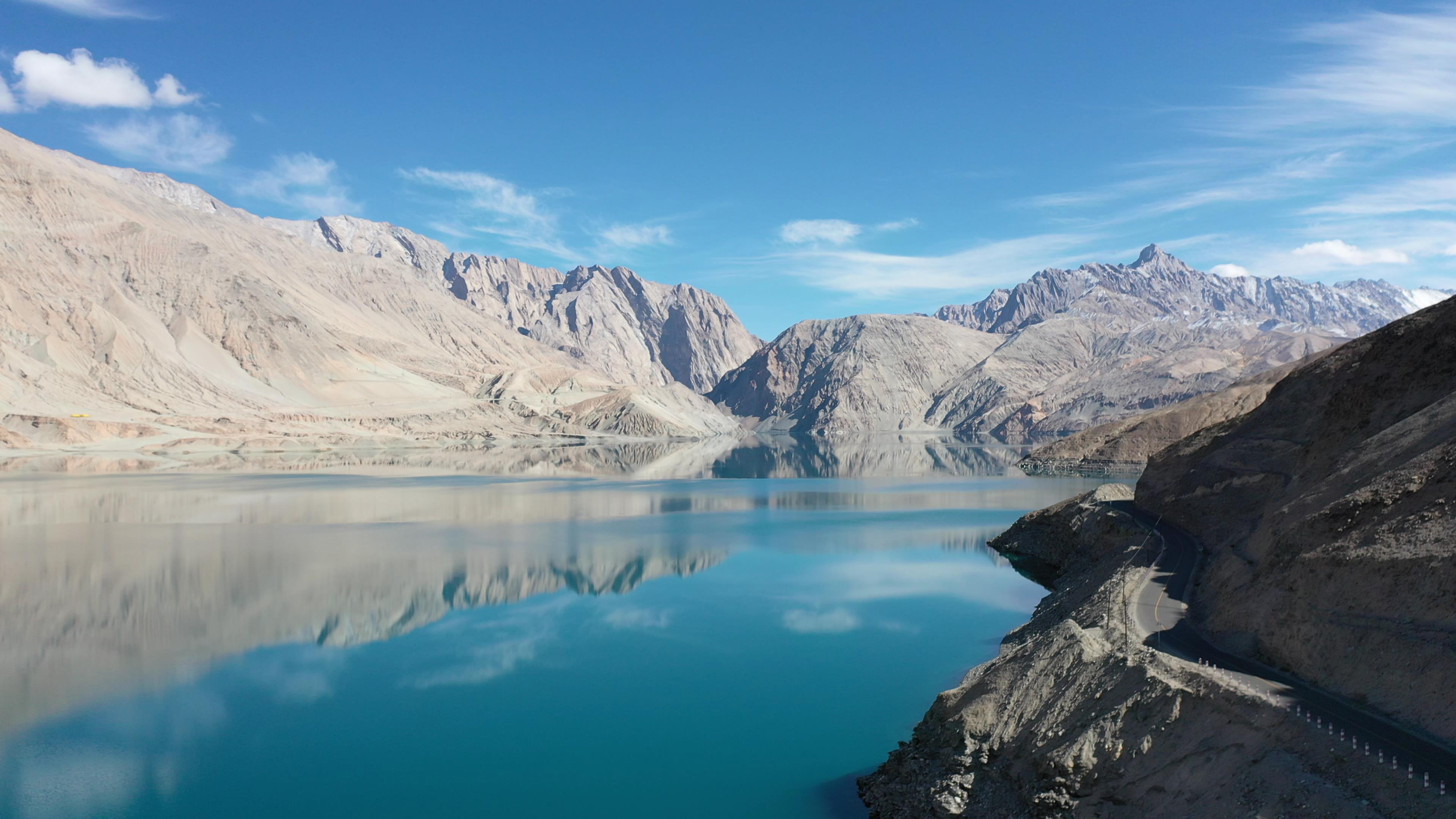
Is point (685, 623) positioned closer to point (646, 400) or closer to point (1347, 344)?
point (1347, 344)

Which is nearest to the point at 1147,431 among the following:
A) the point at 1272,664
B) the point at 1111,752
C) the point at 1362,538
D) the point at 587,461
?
the point at 587,461

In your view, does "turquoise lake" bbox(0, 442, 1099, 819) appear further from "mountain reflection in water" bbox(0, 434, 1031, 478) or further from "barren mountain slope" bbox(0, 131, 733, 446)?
"barren mountain slope" bbox(0, 131, 733, 446)

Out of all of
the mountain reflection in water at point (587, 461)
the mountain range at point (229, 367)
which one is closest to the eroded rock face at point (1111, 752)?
the mountain reflection in water at point (587, 461)

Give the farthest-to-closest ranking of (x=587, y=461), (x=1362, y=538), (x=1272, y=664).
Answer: (x=587, y=461)
(x=1362, y=538)
(x=1272, y=664)

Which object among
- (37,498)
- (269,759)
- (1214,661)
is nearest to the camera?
(1214,661)

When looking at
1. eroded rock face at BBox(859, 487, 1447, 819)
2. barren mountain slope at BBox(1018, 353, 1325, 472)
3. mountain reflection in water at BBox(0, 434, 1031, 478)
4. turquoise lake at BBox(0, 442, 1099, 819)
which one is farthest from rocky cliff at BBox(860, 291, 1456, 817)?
mountain reflection in water at BBox(0, 434, 1031, 478)

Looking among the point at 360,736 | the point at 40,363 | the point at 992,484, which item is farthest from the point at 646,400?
the point at 360,736

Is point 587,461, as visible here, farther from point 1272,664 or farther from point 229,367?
point 1272,664
